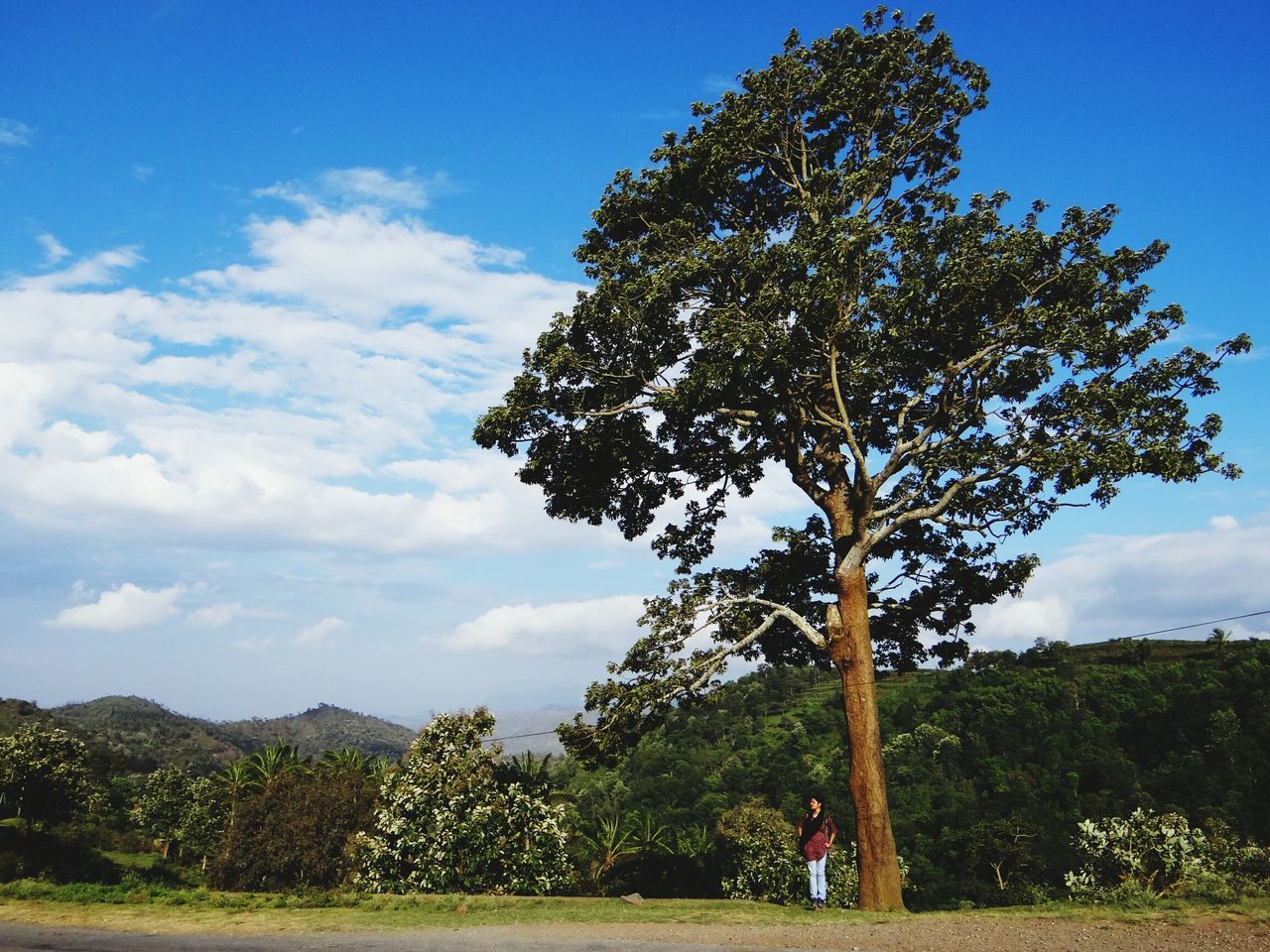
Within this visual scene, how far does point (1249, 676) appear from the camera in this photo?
74625mm

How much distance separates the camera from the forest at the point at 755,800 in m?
19.7

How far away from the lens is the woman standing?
14.3 m

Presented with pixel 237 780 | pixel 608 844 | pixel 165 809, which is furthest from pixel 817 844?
pixel 165 809

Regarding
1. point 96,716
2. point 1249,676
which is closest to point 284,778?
point 1249,676

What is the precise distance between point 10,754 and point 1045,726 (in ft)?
276

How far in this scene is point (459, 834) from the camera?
18859 millimetres

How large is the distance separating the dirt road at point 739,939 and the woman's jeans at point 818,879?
2.99 meters

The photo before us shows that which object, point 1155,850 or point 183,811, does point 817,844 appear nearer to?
point 1155,850

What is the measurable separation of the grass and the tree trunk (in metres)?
1.25

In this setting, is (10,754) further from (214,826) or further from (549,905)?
(549,905)

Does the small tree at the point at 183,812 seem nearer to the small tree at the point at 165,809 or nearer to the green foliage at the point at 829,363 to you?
the small tree at the point at 165,809

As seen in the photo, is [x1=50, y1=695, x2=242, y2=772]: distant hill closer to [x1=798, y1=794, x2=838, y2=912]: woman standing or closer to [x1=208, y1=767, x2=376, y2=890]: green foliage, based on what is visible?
[x1=208, y1=767, x2=376, y2=890]: green foliage

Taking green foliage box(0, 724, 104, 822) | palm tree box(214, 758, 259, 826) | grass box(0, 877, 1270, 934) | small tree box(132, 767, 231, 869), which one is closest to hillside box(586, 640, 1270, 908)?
palm tree box(214, 758, 259, 826)

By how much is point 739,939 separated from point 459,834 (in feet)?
33.6
